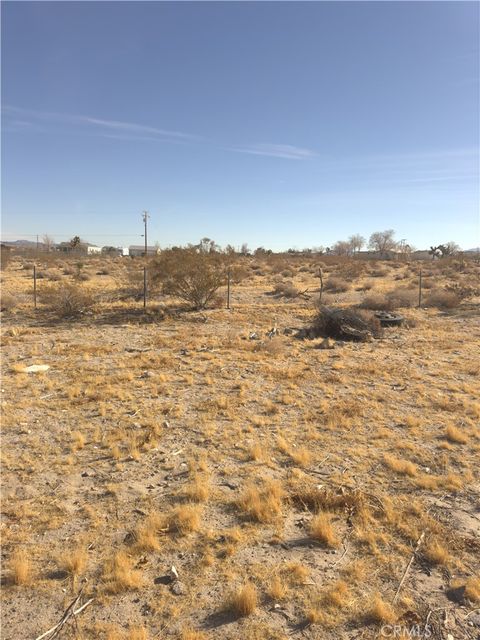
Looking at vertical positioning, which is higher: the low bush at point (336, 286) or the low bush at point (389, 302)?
the low bush at point (336, 286)

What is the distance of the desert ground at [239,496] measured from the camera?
3.20 m

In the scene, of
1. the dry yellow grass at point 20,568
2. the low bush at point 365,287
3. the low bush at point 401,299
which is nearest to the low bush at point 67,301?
the low bush at point 401,299

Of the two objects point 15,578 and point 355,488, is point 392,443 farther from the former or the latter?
point 15,578

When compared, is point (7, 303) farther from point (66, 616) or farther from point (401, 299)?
point (401, 299)

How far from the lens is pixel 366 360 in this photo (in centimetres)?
1092

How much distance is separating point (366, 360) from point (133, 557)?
8.38 meters

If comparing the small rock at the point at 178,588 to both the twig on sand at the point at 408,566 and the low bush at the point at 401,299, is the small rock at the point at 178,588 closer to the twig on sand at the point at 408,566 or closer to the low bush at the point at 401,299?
the twig on sand at the point at 408,566

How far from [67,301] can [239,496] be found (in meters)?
13.4

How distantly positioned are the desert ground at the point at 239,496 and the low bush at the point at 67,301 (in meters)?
5.39

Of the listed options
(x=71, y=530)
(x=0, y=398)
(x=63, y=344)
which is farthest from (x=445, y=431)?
(x=63, y=344)

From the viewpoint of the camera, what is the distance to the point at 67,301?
16.2 m

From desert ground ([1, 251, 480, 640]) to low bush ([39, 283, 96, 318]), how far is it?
5389 millimetres

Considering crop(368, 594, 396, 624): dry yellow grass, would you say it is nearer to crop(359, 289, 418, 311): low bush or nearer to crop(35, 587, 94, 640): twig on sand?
crop(35, 587, 94, 640): twig on sand

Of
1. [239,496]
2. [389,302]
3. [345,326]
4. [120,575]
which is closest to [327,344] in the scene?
[345,326]
